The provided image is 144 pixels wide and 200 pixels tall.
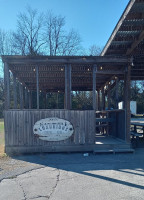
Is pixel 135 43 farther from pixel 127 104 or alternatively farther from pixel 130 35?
pixel 127 104

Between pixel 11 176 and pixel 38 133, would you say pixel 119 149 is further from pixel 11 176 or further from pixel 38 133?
pixel 11 176

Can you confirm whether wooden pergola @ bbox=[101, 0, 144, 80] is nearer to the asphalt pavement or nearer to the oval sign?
the oval sign

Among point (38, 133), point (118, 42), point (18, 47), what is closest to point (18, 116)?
point (38, 133)

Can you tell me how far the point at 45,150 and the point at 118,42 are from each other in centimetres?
512

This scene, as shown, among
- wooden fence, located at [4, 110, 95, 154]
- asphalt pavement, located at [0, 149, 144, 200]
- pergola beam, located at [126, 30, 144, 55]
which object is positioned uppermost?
pergola beam, located at [126, 30, 144, 55]

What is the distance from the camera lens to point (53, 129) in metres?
6.24

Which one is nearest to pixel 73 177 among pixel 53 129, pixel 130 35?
pixel 53 129

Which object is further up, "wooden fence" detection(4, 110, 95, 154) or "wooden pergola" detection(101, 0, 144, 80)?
"wooden pergola" detection(101, 0, 144, 80)

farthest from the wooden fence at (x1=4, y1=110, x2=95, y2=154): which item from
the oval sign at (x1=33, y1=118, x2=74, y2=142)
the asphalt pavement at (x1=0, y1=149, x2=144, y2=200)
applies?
the asphalt pavement at (x1=0, y1=149, x2=144, y2=200)

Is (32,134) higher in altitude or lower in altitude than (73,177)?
higher

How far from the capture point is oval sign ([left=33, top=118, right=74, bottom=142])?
20.4ft

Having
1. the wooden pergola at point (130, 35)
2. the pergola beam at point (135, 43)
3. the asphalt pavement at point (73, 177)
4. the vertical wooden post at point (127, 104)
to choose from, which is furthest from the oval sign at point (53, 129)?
the pergola beam at point (135, 43)

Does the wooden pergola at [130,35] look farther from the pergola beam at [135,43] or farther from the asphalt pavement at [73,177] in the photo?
the asphalt pavement at [73,177]

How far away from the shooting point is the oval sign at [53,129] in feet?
20.4
